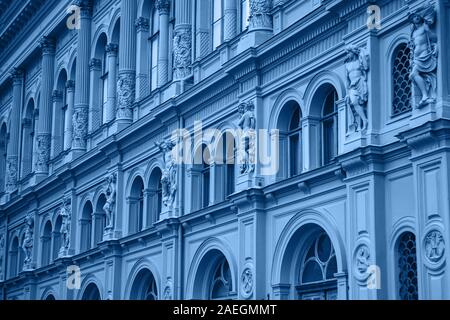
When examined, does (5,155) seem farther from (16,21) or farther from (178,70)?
(178,70)

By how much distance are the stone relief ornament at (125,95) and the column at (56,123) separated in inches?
346

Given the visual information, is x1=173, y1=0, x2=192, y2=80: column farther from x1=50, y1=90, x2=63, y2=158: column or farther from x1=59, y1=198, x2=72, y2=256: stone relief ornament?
x1=50, y1=90, x2=63, y2=158: column

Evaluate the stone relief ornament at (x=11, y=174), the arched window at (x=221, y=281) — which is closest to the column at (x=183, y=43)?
the arched window at (x=221, y=281)

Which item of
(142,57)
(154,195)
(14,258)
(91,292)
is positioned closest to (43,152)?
(14,258)

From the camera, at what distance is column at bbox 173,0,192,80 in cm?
3125

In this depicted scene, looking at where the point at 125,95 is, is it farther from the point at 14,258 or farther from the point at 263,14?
the point at 14,258

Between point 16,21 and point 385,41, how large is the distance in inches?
1257

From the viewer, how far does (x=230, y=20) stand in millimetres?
28531

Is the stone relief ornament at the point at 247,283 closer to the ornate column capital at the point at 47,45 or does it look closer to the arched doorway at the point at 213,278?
the arched doorway at the point at 213,278

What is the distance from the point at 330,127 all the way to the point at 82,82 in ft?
62.2

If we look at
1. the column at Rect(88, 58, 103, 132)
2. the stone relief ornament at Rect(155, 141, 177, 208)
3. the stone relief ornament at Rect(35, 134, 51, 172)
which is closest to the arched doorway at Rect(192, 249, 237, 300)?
the stone relief ornament at Rect(155, 141, 177, 208)

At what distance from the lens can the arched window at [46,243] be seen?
43.3 meters

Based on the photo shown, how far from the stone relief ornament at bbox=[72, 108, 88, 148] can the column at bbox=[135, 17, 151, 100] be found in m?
5.54

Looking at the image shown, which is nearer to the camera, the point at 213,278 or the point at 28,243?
the point at 213,278
